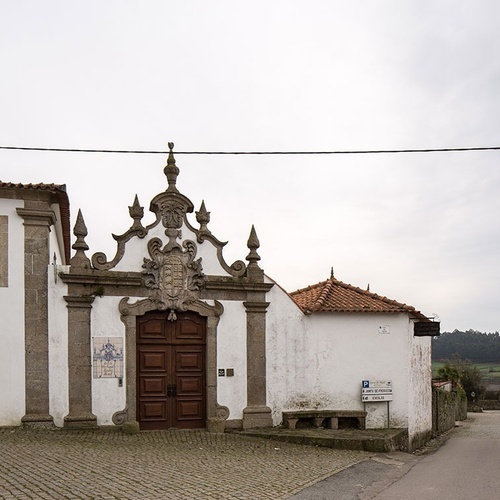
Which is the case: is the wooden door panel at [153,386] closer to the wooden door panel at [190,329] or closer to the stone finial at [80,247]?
the wooden door panel at [190,329]

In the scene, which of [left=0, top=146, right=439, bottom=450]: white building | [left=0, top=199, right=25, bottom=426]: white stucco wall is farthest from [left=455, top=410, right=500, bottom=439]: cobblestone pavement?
[left=0, top=199, right=25, bottom=426]: white stucco wall

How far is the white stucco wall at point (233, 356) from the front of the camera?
49.5ft

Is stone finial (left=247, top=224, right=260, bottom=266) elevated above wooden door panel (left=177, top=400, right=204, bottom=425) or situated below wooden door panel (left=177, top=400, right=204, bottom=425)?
above

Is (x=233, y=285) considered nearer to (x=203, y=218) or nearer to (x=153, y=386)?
(x=203, y=218)

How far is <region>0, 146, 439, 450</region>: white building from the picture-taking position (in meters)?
13.6

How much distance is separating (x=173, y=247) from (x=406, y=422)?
22.7 ft

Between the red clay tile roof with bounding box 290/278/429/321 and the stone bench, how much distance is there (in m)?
2.34

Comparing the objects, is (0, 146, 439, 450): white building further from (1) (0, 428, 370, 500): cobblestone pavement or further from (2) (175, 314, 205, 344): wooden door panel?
(1) (0, 428, 370, 500): cobblestone pavement

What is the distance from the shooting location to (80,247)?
46.3 ft

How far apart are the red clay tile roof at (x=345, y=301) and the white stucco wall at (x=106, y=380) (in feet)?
14.4

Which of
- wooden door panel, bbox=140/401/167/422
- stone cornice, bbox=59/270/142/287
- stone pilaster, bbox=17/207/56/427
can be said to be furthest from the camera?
wooden door panel, bbox=140/401/167/422

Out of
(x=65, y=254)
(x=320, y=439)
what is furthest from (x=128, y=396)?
(x=65, y=254)

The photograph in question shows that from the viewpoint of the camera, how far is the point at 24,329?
1356 cm

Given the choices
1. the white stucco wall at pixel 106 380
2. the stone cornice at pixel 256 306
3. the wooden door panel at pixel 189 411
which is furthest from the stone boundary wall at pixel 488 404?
the white stucco wall at pixel 106 380
